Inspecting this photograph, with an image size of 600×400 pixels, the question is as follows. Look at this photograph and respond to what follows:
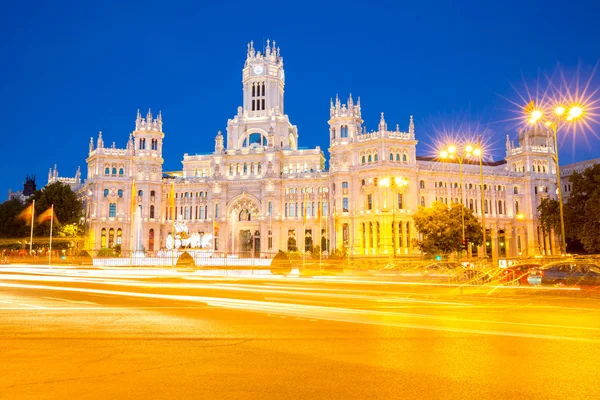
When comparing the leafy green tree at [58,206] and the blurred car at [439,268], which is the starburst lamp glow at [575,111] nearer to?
the blurred car at [439,268]

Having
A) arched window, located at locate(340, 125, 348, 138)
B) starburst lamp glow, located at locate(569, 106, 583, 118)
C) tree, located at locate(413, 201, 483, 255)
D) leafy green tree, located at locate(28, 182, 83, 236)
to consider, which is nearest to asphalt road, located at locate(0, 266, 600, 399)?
starburst lamp glow, located at locate(569, 106, 583, 118)

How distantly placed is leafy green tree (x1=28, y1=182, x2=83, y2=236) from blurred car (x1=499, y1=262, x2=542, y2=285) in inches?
3138

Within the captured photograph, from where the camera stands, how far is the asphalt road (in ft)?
24.4

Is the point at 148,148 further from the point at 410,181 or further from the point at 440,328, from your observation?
the point at 440,328

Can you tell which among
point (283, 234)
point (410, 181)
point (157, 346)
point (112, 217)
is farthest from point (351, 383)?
point (112, 217)

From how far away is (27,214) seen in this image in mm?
88375

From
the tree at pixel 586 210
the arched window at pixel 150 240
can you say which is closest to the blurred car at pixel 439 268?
the tree at pixel 586 210

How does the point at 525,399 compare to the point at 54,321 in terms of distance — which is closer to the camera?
the point at 525,399

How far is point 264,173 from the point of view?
97062 mm

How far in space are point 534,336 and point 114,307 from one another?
546 inches

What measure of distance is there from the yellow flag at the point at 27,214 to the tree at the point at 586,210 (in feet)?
270

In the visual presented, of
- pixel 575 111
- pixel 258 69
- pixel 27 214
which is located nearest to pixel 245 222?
pixel 258 69

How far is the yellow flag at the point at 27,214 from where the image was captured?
3440 inches

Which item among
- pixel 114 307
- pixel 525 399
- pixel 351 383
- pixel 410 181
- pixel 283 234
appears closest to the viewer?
pixel 525 399
